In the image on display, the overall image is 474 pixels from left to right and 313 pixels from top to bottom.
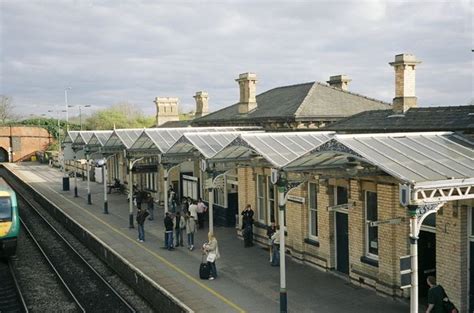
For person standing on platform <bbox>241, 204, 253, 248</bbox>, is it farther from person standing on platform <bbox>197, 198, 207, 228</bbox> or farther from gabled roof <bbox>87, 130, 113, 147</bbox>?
gabled roof <bbox>87, 130, 113, 147</bbox>

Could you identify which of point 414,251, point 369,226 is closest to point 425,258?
point 369,226

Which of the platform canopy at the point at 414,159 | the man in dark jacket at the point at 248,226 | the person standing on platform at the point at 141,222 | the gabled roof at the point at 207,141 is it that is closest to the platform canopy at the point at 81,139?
the person standing on platform at the point at 141,222

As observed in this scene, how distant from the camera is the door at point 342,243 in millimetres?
15711

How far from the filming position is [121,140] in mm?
26500

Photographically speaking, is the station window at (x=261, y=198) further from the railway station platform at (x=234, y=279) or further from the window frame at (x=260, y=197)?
the railway station platform at (x=234, y=279)

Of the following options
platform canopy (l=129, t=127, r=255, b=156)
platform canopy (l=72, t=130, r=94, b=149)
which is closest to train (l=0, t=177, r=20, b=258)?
platform canopy (l=129, t=127, r=255, b=156)

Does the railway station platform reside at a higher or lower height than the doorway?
lower

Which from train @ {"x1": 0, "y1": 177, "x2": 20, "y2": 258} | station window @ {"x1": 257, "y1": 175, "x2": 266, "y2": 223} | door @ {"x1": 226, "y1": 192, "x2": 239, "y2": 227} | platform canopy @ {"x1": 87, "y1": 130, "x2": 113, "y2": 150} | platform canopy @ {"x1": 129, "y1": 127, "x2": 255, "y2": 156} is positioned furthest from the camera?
platform canopy @ {"x1": 87, "y1": 130, "x2": 113, "y2": 150}

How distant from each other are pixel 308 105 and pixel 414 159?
498 inches

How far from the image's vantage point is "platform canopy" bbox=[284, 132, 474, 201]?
389 inches

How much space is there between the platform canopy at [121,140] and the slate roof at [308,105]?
15.9 feet

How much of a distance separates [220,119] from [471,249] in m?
19.2

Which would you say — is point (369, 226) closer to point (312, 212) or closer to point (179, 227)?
point (312, 212)

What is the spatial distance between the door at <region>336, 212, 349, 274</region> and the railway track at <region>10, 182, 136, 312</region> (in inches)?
240
